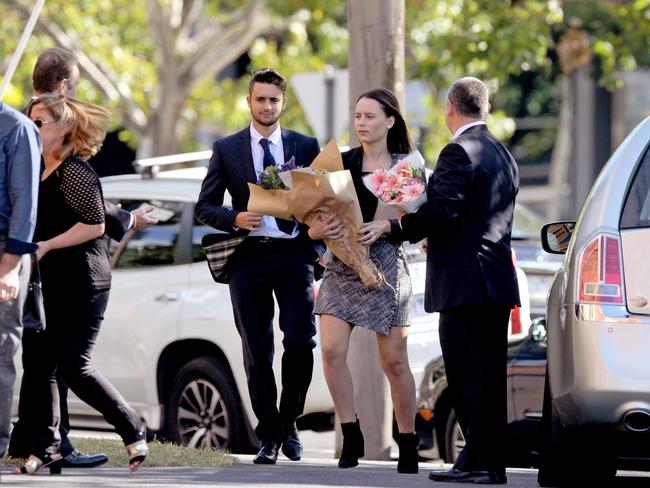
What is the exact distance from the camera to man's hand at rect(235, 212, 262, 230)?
8.10 meters

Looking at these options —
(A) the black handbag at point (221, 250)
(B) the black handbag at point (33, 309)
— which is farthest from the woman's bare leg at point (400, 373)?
(B) the black handbag at point (33, 309)

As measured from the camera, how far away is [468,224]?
7625 millimetres

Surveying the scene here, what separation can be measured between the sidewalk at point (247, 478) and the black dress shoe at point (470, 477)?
54mm

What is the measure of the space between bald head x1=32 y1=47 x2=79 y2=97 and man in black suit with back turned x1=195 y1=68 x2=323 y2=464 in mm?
1029

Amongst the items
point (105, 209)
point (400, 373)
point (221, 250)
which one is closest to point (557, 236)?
point (400, 373)

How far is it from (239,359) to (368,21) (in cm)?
218

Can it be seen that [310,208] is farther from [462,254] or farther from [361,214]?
[462,254]

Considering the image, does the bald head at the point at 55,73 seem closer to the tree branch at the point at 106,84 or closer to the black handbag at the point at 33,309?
the black handbag at the point at 33,309

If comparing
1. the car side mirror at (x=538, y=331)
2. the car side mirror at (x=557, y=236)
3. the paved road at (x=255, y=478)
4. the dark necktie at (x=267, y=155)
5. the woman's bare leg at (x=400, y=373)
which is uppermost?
the dark necktie at (x=267, y=155)

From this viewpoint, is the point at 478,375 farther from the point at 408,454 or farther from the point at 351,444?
the point at 351,444

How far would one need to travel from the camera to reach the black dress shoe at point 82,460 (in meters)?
8.09

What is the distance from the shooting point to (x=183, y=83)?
877 inches

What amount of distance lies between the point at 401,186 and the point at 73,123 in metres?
1.56

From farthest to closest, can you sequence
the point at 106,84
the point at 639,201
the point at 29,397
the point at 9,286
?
the point at 106,84, the point at 29,397, the point at 639,201, the point at 9,286
